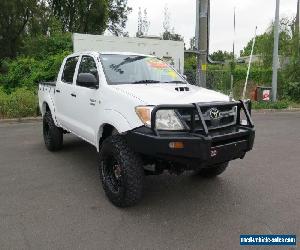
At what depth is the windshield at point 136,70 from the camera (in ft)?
16.8

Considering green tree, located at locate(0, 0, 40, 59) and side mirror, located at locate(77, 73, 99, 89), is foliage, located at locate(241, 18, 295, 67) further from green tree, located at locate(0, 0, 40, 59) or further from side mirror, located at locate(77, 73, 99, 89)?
green tree, located at locate(0, 0, 40, 59)

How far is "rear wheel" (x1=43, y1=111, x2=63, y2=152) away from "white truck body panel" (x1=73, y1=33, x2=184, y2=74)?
711cm

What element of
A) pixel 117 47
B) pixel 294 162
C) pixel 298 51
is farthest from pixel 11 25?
pixel 294 162

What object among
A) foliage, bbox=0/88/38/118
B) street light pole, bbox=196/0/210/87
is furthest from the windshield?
street light pole, bbox=196/0/210/87

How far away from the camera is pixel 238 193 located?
4.96m

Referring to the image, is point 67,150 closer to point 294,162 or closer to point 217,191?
point 217,191

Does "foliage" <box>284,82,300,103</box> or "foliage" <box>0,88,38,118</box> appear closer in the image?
A: "foliage" <box>0,88,38,118</box>

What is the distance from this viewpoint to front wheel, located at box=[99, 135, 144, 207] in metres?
4.18

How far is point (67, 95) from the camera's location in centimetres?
605

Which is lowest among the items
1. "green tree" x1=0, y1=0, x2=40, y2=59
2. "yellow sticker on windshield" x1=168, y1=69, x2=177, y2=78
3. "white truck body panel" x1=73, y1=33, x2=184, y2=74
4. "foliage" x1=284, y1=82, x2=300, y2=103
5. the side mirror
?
"foliage" x1=284, y1=82, x2=300, y2=103

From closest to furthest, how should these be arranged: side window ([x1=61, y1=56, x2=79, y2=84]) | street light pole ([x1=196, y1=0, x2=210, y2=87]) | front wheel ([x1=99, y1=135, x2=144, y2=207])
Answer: front wheel ([x1=99, y1=135, x2=144, y2=207])
side window ([x1=61, y1=56, x2=79, y2=84])
street light pole ([x1=196, y1=0, x2=210, y2=87])

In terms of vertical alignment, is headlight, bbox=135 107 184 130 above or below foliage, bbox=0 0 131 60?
below

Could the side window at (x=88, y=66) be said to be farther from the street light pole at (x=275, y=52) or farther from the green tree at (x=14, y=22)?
the green tree at (x=14, y=22)

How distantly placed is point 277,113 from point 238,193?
9.92m
